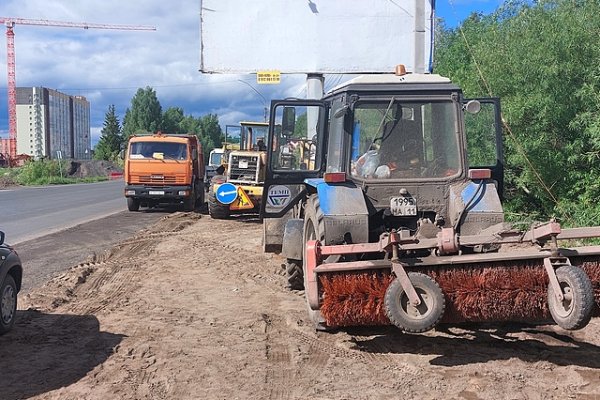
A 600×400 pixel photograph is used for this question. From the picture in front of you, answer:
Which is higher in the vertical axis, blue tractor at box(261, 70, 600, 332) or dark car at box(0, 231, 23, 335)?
blue tractor at box(261, 70, 600, 332)

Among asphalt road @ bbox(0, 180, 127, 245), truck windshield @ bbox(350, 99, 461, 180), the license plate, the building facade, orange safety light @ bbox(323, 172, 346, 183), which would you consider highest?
the building facade

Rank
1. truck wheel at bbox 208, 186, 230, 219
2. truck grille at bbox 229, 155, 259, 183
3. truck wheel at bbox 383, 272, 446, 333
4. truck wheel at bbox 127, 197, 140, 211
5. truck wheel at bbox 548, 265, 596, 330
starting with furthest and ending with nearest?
truck wheel at bbox 127, 197, 140, 211
truck grille at bbox 229, 155, 259, 183
truck wheel at bbox 208, 186, 230, 219
truck wheel at bbox 383, 272, 446, 333
truck wheel at bbox 548, 265, 596, 330

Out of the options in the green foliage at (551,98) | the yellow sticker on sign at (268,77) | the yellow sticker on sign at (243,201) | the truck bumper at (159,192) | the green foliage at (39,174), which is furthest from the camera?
the green foliage at (39,174)

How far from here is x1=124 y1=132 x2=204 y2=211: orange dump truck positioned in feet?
70.5

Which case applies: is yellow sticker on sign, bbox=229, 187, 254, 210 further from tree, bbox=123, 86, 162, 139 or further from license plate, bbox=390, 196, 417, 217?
tree, bbox=123, 86, 162, 139

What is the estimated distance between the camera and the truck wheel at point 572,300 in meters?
4.78

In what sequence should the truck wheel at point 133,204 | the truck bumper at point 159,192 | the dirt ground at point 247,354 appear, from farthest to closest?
the truck wheel at point 133,204
the truck bumper at point 159,192
the dirt ground at point 247,354

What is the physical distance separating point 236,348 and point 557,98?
26.7 feet

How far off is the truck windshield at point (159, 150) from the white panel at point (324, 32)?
4.98 metres

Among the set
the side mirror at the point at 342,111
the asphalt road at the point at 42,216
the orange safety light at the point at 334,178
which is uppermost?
the side mirror at the point at 342,111

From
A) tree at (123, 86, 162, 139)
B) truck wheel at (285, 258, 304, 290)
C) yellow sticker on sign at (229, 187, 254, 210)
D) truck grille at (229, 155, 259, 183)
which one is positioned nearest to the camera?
truck wheel at (285, 258, 304, 290)

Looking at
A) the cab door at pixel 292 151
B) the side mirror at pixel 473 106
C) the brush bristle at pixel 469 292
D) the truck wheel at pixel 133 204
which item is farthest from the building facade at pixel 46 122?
the brush bristle at pixel 469 292

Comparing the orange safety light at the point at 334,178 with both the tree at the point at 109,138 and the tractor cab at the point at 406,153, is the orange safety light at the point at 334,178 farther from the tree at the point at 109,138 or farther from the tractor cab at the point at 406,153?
the tree at the point at 109,138

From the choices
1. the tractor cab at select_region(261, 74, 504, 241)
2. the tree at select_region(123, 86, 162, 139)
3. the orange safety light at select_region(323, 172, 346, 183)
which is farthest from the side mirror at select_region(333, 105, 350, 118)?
the tree at select_region(123, 86, 162, 139)
